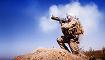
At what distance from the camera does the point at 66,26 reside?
16688 mm

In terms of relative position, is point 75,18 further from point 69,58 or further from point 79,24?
point 69,58

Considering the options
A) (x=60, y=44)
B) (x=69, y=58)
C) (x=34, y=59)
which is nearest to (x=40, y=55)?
(x=34, y=59)

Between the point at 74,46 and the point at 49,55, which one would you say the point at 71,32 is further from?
the point at 49,55

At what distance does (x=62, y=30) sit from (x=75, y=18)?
1088mm

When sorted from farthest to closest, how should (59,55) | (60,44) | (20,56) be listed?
(60,44), (20,56), (59,55)

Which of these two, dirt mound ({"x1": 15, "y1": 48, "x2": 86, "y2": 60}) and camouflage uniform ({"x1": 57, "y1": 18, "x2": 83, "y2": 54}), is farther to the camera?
camouflage uniform ({"x1": 57, "y1": 18, "x2": 83, "y2": 54})

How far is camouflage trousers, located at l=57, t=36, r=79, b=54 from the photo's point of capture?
55.7 feet

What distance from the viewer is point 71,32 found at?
16.8 meters

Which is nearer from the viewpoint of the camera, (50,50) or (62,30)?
(50,50)

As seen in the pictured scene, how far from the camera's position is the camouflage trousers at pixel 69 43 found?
1697cm

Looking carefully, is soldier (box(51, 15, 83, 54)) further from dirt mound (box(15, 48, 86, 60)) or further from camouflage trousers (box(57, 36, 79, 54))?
dirt mound (box(15, 48, 86, 60))

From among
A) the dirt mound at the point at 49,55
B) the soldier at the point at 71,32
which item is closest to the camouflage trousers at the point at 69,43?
the soldier at the point at 71,32

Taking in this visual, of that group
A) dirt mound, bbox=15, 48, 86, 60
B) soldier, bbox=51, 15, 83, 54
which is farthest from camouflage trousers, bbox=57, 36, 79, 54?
dirt mound, bbox=15, 48, 86, 60

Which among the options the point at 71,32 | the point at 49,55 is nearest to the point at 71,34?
the point at 71,32
